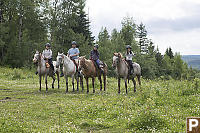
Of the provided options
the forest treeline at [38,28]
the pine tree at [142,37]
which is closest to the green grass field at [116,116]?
the forest treeline at [38,28]

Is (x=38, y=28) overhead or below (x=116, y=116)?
overhead

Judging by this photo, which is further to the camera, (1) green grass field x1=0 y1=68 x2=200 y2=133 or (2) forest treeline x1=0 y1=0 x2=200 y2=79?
(2) forest treeline x1=0 y1=0 x2=200 y2=79

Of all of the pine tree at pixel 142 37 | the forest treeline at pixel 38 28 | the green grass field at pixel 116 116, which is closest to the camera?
the green grass field at pixel 116 116

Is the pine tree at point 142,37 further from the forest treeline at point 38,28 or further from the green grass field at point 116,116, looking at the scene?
the green grass field at point 116,116

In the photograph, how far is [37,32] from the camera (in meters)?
53.1

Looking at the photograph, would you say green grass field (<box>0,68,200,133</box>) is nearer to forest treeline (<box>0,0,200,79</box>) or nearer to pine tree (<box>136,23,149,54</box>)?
forest treeline (<box>0,0,200,79</box>)

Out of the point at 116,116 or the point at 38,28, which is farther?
the point at 38,28

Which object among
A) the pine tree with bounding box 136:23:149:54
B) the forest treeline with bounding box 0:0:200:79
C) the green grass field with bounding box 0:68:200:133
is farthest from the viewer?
the pine tree with bounding box 136:23:149:54

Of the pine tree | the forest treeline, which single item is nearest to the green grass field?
the forest treeline

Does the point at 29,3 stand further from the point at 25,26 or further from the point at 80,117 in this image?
the point at 80,117

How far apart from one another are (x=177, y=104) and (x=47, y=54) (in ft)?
40.9

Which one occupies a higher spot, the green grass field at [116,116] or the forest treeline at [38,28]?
the forest treeline at [38,28]

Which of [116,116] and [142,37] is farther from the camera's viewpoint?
[142,37]

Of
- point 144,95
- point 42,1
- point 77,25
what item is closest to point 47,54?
point 144,95
